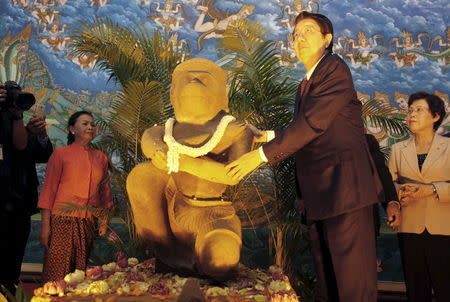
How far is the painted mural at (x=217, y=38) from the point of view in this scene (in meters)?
6.23

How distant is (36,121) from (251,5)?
3.95 meters

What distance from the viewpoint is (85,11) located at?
6934 millimetres

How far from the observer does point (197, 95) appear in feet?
9.48

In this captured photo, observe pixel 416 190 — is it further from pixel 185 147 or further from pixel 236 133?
pixel 185 147

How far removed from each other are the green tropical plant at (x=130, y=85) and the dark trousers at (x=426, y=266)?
2.41 m

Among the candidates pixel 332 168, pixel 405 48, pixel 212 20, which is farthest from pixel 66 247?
pixel 405 48

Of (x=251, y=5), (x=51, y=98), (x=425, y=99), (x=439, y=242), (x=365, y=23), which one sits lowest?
(x=439, y=242)

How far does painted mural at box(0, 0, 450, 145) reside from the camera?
6.23 metres

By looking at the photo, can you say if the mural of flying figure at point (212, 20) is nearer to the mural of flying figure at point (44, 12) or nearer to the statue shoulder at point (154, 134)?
the mural of flying figure at point (44, 12)

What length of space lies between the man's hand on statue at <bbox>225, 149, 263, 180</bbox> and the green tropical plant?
194 cm

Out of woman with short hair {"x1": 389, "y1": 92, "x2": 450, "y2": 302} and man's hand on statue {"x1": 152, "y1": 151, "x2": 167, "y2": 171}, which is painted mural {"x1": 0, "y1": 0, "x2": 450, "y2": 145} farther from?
man's hand on statue {"x1": 152, "y1": 151, "x2": 167, "y2": 171}

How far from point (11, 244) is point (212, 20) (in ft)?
14.3

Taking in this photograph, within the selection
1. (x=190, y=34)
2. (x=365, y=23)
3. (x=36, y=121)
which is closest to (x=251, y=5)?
(x=190, y=34)

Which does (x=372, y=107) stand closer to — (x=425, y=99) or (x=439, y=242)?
(x=425, y=99)
